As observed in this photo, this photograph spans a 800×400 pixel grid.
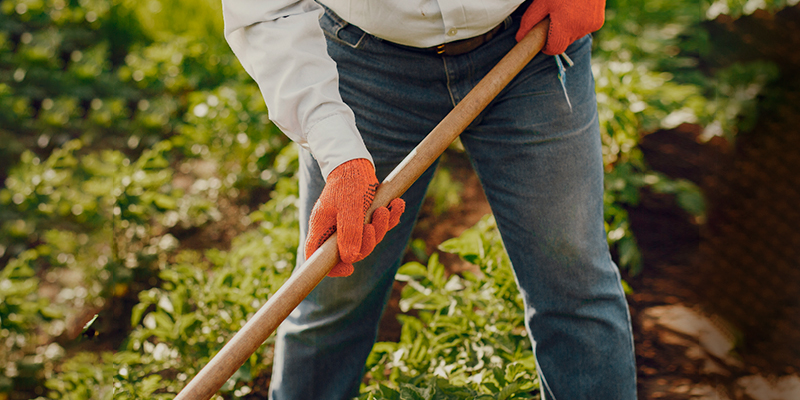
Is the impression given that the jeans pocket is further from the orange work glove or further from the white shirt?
the orange work glove

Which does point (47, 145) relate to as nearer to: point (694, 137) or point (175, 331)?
point (175, 331)

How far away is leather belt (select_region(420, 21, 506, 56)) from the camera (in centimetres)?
129

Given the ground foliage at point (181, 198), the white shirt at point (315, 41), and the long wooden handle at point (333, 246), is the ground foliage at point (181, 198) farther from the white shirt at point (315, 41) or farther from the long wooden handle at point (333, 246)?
the white shirt at point (315, 41)

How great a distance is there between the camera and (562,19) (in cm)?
132

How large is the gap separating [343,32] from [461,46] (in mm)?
281

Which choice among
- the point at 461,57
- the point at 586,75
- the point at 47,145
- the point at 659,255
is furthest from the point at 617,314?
the point at 47,145

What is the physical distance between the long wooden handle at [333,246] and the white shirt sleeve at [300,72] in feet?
0.35

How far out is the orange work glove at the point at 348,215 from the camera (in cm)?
115

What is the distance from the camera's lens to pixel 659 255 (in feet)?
8.18

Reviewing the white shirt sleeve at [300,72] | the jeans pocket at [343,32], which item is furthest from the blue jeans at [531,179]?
the white shirt sleeve at [300,72]

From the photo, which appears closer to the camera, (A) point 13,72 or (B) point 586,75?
(B) point 586,75

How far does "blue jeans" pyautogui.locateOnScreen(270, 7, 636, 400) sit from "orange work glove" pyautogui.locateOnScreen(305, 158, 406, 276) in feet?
0.70

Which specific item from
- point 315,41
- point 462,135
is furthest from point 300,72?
point 462,135

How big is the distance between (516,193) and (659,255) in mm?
1483
